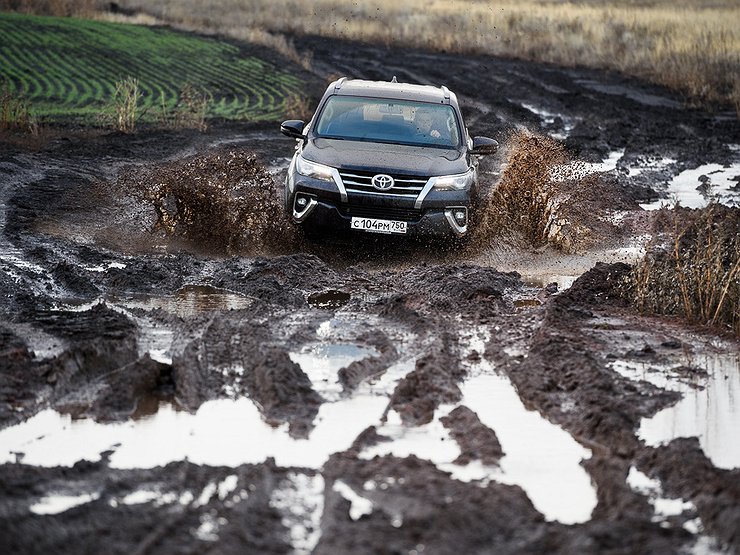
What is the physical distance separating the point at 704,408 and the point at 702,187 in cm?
1159

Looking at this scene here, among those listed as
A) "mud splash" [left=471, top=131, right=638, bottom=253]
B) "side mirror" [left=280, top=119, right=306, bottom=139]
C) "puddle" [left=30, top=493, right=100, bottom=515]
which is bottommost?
"mud splash" [left=471, top=131, right=638, bottom=253]

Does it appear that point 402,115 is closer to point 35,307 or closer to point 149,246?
point 149,246

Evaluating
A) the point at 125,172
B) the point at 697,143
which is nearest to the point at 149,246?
the point at 125,172

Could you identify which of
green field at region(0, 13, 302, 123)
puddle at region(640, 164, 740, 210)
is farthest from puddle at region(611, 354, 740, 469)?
green field at region(0, 13, 302, 123)

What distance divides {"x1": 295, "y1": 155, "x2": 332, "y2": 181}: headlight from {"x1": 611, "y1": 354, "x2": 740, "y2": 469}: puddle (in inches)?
176

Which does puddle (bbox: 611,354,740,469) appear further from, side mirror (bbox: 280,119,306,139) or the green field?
the green field

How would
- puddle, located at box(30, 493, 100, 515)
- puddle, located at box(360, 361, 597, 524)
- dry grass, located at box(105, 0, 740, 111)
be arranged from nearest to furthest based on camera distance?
puddle, located at box(30, 493, 100, 515)
puddle, located at box(360, 361, 597, 524)
dry grass, located at box(105, 0, 740, 111)

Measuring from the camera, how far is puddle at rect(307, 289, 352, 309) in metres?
10.5

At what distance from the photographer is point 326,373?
824 cm

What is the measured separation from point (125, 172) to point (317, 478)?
12.9 meters

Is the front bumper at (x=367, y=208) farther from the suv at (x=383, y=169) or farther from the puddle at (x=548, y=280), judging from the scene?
the puddle at (x=548, y=280)

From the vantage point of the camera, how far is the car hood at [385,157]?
12336 mm

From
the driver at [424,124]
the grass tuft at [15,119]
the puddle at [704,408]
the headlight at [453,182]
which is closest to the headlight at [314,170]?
the headlight at [453,182]

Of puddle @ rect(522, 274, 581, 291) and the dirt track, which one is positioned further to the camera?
puddle @ rect(522, 274, 581, 291)
